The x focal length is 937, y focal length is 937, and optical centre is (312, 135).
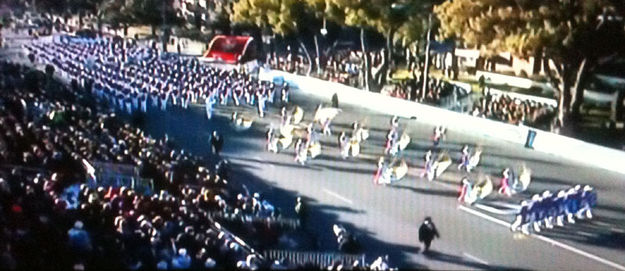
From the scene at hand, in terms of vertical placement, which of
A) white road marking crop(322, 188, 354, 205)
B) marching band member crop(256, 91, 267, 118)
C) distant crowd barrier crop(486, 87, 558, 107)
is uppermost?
distant crowd barrier crop(486, 87, 558, 107)

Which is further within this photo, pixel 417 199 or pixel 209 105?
pixel 209 105

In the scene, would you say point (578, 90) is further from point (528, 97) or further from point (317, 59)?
point (317, 59)

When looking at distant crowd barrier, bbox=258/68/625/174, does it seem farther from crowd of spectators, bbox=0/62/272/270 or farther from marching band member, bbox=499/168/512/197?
crowd of spectators, bbox=0/62/272/270

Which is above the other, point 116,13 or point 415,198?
point 116,13

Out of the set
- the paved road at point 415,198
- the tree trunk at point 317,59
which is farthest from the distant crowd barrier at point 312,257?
the tree trunk at point 317,59

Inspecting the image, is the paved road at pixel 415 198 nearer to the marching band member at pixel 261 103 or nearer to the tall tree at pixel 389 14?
the marching band member at pixel 261 103

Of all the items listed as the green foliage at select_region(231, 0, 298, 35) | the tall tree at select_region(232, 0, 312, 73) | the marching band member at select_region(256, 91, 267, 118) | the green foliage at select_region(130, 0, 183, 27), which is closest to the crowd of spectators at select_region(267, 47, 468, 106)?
the tall tree at select_region(232, 0, 312, 73)

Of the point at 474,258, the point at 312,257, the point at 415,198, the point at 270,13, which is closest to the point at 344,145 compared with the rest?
the point at 415,198
